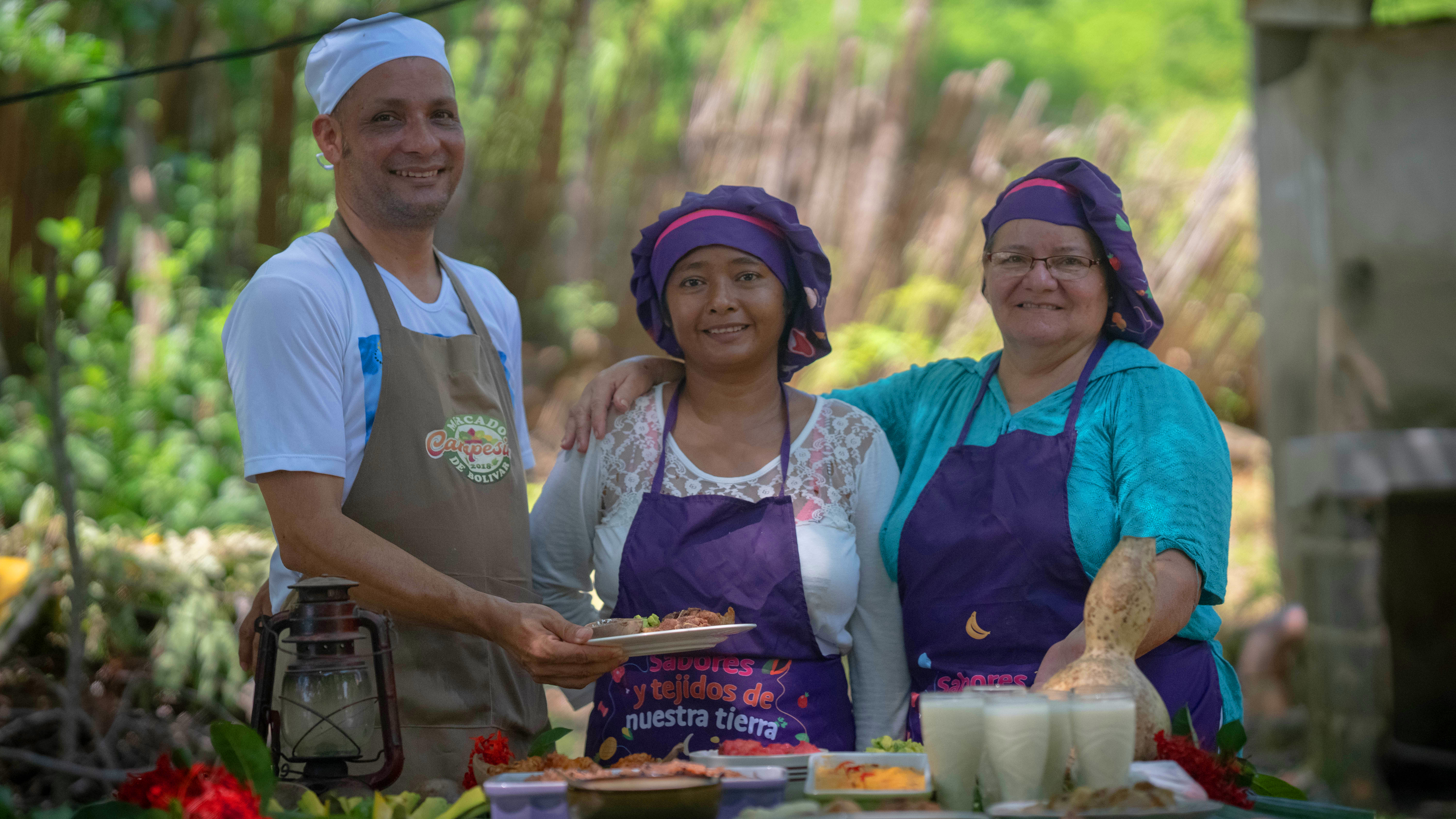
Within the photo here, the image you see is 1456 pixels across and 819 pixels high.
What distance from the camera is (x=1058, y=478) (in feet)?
7.89

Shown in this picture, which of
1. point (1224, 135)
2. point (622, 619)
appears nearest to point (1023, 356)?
point (622, 619)

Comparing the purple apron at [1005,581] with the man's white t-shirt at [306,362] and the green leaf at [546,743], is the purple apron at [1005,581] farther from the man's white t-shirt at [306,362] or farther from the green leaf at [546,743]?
the man's white t-shirt at [306,362]

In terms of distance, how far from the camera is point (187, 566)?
15.9 ft

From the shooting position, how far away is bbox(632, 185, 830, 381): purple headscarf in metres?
2.59

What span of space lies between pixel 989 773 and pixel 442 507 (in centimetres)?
121

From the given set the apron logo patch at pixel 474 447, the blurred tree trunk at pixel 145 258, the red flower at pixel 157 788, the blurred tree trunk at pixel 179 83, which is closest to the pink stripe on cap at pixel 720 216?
the apron logo patch at pixel 474 447

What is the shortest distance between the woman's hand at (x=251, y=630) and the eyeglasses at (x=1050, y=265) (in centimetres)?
170

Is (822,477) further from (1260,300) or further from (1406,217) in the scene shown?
(1260,300)

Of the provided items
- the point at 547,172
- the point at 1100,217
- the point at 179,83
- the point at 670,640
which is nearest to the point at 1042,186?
the point at 1100,217

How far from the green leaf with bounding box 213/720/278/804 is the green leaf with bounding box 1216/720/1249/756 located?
1514 millimetres

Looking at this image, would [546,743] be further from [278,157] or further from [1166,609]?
[278,157]

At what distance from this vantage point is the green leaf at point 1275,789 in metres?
2.06

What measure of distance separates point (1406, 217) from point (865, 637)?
5.37 meters

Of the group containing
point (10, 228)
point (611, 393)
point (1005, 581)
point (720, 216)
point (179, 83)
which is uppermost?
point (179, 83)
